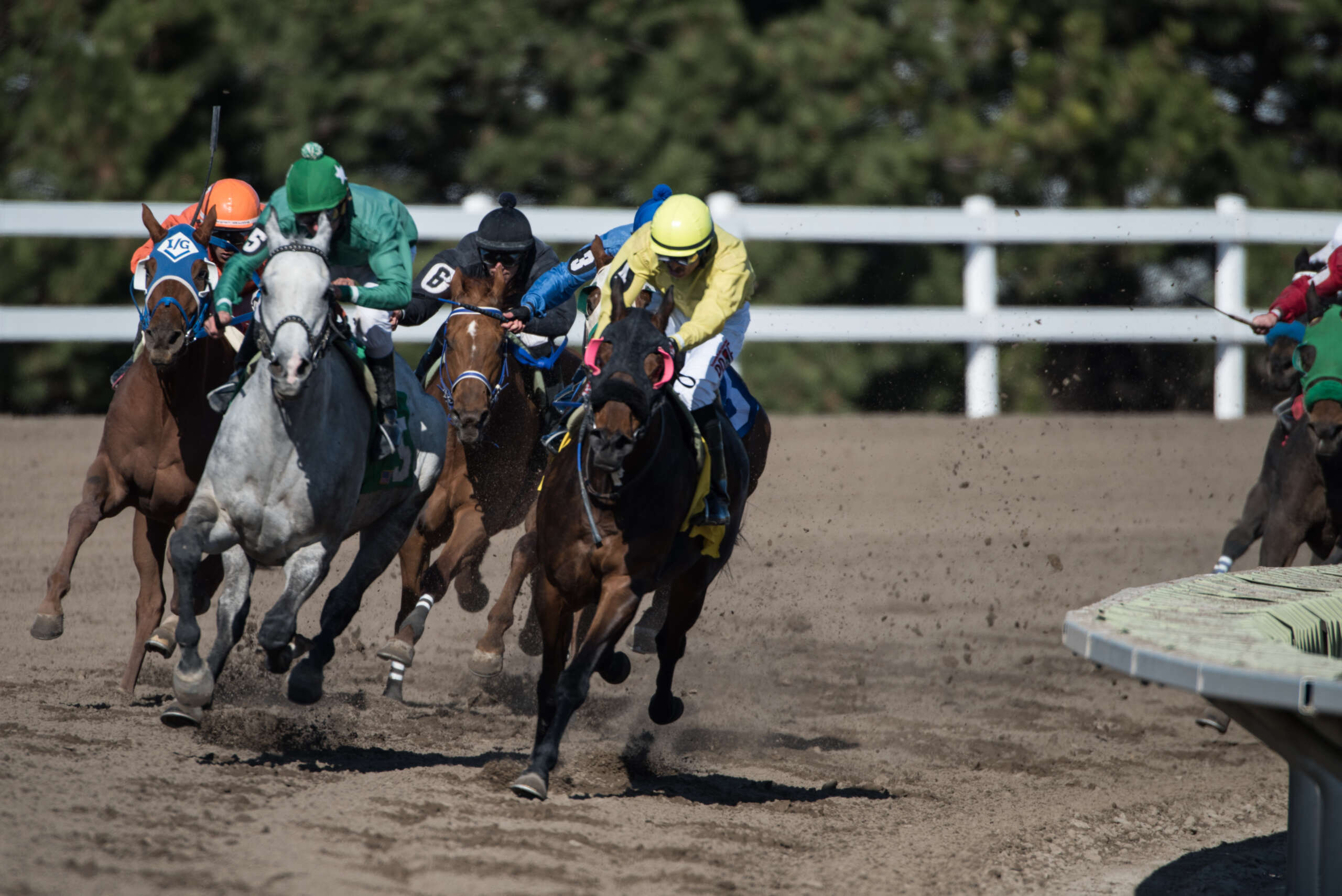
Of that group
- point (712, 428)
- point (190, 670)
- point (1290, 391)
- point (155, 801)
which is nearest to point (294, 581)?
point (190, 670)

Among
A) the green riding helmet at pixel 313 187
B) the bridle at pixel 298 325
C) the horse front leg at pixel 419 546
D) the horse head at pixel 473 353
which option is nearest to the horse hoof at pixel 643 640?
the horse front leg at pixel 419 546

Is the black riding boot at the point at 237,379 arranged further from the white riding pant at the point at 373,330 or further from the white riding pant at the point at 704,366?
the white riding pant at the point at 704,366

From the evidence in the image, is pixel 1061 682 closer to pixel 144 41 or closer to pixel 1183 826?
pixel 1183 826

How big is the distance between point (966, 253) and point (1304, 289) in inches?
226

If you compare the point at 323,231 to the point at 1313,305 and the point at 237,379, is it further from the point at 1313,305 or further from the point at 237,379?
the point at 1313,305

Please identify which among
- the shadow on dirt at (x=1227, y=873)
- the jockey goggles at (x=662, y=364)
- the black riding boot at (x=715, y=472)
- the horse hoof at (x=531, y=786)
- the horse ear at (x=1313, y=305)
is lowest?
the shadow on dirt at (x=1227, y=873)

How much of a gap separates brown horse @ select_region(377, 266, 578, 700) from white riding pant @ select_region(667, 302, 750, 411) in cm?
106

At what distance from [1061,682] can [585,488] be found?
4.01 meters

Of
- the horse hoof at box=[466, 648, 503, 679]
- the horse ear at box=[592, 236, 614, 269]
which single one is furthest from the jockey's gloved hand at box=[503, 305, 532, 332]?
the horse hoof at box=[466, 648, 503, 679]

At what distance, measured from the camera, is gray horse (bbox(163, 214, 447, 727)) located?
584 cm

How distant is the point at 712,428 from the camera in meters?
6.79

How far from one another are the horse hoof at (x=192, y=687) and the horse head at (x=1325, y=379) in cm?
532

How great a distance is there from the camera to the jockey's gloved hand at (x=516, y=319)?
787 centimetres

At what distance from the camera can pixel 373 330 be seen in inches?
267
